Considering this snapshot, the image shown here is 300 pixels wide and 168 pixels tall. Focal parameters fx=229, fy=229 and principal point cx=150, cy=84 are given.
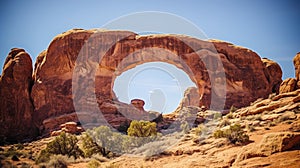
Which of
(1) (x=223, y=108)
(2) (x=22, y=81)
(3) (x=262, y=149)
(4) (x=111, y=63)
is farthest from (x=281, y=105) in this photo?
(2) (x=22, y=81)

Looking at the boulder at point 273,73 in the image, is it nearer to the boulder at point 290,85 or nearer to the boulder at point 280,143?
the boulder at point 290,85

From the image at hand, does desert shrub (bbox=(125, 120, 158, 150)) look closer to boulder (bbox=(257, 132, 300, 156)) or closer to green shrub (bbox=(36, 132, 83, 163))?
green shrub (bbox=(36, 132, 83, 163))

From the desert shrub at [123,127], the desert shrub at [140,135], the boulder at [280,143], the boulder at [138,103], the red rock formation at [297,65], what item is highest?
the red rock formation at [297,65]

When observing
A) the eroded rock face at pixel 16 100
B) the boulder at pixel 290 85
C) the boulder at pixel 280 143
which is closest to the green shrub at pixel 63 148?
the boulder at pixel 280 143

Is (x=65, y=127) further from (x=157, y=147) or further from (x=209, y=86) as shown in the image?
(x=209, y=86)

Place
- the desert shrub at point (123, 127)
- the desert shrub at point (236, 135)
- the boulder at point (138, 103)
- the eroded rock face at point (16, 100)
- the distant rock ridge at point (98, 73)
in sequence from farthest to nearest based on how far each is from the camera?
1. the boulder at point (138, 103)
2. the distant rock ridge at point (98, 73)
3. the eroded rock face at point (16, 100)
4. the desert shrub at point (123, 127)
5. the desert shrub at point (236, 135)

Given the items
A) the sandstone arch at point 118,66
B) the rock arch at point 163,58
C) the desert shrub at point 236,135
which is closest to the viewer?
the desert shrub at point 236,135

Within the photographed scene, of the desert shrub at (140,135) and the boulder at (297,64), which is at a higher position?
the boulder at (297,64)

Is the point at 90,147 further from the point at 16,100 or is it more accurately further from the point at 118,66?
the point at 16,100

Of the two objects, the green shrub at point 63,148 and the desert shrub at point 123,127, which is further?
the desert shrub at point 123,127
